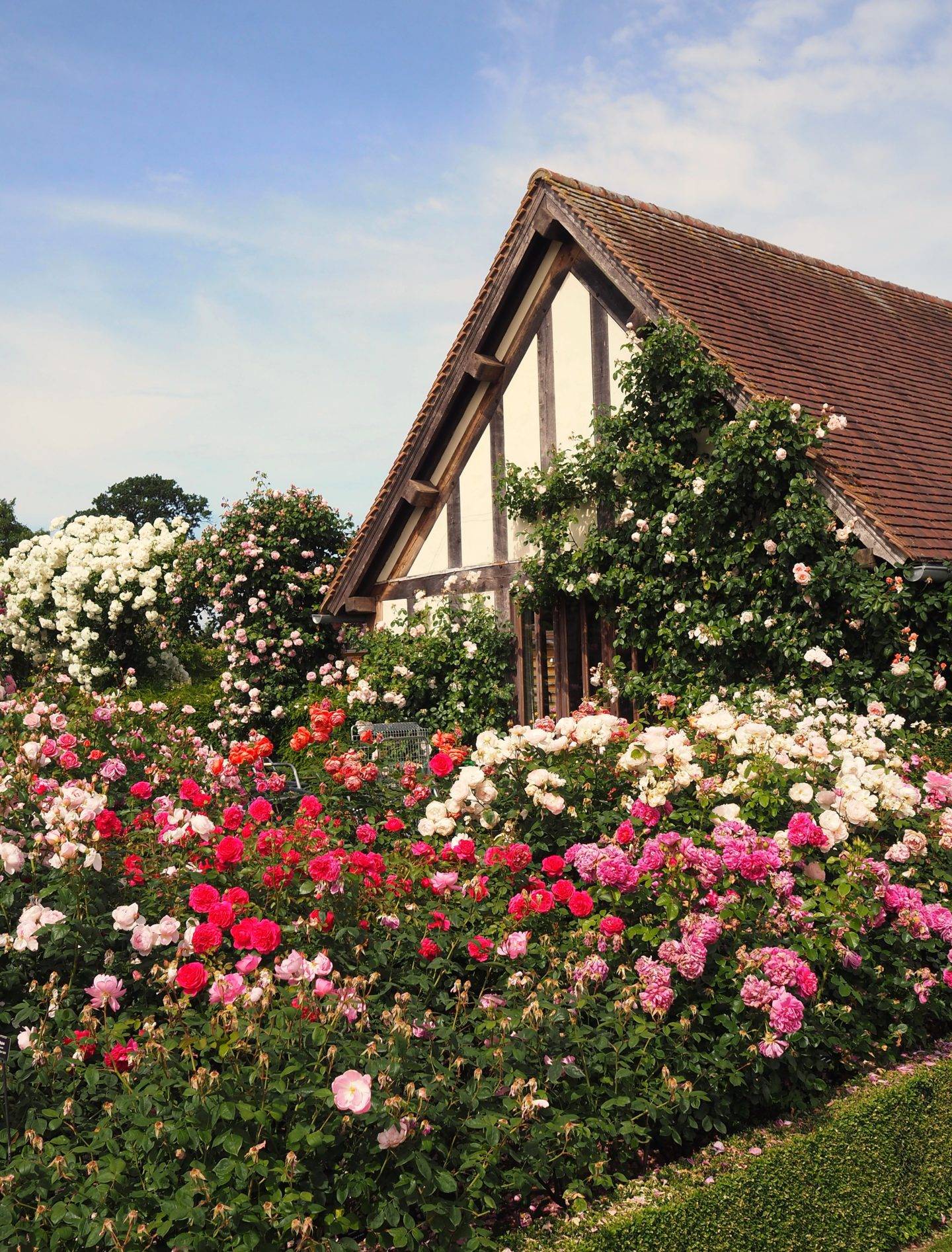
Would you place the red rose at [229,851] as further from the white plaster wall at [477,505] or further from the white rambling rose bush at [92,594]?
the white rambling rose bush at [92,594]

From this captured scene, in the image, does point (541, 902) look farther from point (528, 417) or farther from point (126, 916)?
point (528, 417)

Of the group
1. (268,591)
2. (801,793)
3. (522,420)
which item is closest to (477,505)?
(522,420)

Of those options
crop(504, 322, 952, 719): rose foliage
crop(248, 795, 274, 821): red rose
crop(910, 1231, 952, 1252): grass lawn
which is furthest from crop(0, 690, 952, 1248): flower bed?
crop(504, 322, 952, 719): rose foliage

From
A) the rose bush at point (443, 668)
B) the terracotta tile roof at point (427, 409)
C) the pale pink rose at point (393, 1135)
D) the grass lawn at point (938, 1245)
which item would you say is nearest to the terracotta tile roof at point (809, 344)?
the terracotta tile roof at point (427, 409)

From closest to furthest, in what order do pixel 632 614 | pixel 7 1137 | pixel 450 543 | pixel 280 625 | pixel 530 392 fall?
pixel 7 1137, pixel 632 614, pixel 530 392, pixel 450 543, pixel 280 625

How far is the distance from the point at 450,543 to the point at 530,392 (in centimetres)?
189

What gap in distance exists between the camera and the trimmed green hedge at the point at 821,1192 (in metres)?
3.04

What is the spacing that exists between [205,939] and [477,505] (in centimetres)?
830

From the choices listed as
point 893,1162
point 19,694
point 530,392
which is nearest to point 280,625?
point 530,392

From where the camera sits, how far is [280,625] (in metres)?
15.5

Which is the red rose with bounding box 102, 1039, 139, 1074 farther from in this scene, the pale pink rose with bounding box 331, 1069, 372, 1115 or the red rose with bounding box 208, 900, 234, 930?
the pale pink rose with bounding box 331, 1069, 372, 1115

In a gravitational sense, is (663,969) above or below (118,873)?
below

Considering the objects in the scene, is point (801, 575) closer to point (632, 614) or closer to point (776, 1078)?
point (632, 614)

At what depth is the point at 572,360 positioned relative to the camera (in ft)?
33.6
